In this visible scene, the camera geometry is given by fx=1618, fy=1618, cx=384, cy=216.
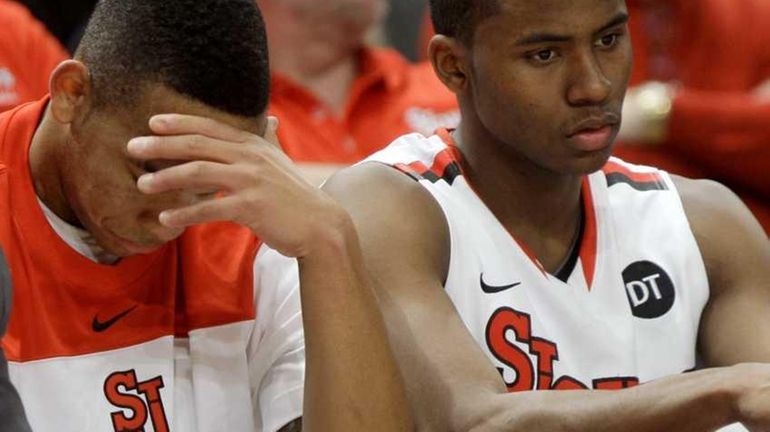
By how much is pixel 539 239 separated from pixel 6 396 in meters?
1.54

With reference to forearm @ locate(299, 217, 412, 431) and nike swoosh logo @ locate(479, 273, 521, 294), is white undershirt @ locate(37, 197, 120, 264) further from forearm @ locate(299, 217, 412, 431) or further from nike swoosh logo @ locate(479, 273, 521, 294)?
nike swoosh logo @ locate(479, 273, 521, 294)

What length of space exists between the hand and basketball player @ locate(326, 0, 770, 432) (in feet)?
1.07

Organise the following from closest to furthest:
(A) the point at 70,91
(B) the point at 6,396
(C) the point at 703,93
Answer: (B) the point at 6,396 < (A) the point at 70,91 < (C) the point at 703,93

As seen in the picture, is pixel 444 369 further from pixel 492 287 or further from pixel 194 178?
pixel 194 178

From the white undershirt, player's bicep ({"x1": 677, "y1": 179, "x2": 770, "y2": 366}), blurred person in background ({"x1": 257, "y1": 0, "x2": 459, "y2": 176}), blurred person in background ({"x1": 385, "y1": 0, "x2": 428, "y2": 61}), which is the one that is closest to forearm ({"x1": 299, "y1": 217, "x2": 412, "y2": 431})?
the white undershirt

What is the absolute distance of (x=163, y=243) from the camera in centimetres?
277

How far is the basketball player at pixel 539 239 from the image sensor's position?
9.86 feet

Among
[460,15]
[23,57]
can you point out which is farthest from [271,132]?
[23,57]

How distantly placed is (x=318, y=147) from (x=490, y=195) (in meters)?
1.84

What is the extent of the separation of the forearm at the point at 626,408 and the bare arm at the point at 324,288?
7.4 inches

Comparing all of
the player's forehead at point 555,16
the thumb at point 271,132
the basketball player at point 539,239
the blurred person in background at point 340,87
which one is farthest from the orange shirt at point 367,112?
the thumb at point 271,132

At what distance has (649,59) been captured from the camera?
514cm

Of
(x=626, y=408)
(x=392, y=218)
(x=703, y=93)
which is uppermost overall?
(x=703, y=93)

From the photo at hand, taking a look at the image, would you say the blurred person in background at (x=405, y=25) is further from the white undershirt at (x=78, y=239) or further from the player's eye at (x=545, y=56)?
the white undershirt at (x=78, y=239)
